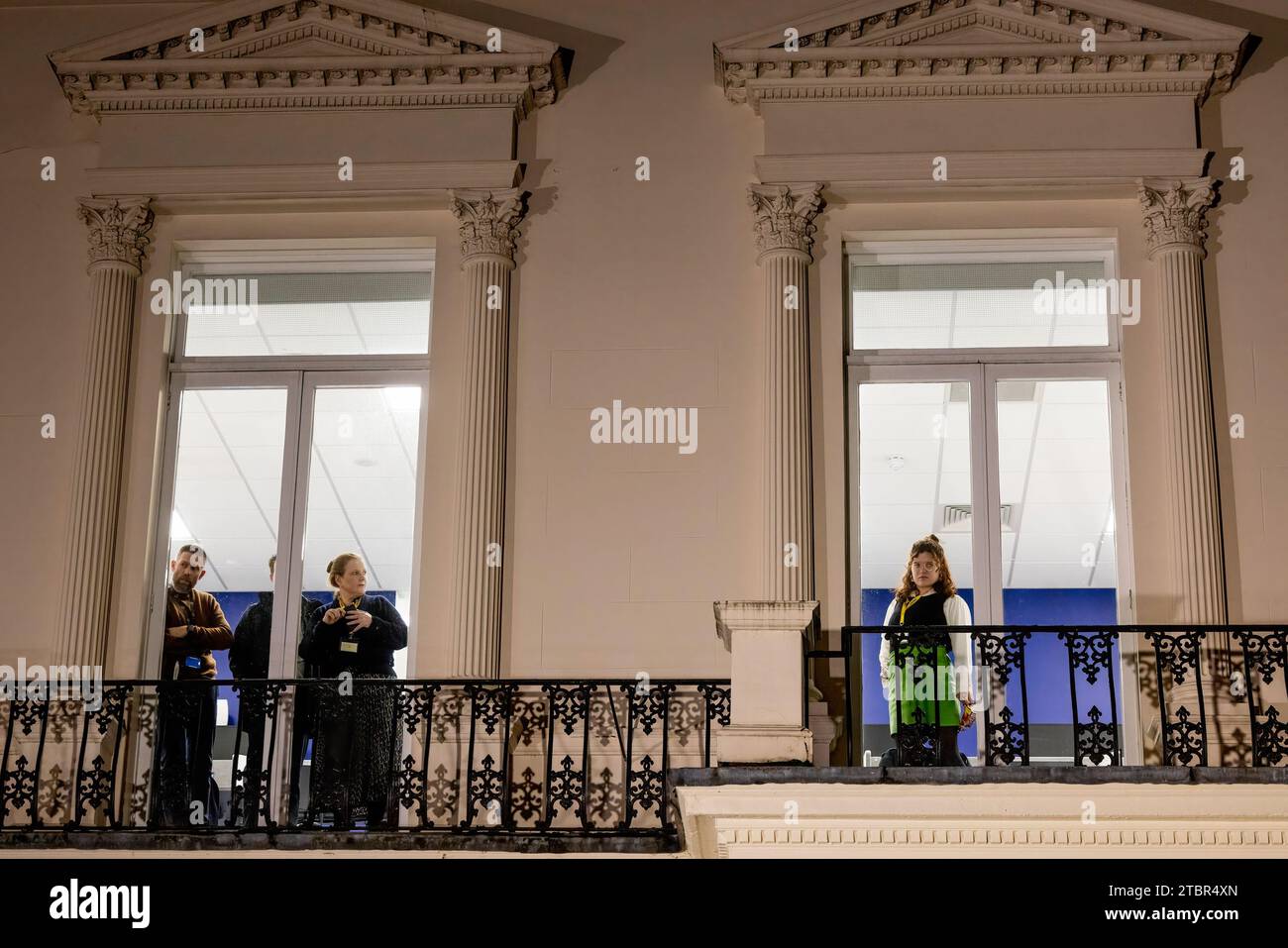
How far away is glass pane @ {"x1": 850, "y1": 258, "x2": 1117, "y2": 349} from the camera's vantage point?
11883mm

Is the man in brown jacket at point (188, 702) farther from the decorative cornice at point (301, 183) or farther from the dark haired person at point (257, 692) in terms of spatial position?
Result: the decorative cornice at point (301, 183)

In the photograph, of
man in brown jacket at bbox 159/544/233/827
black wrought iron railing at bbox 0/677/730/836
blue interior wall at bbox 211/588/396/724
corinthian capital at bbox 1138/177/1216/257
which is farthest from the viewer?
corinthian capital at bbox 1138/177/1216/257

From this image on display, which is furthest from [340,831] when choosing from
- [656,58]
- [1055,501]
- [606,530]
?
[656,58]

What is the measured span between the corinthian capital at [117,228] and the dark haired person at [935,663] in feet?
18.1

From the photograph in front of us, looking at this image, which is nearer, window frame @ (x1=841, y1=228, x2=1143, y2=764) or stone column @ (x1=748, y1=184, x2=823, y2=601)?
stone column @ (x1=748, y1=184, x2=823, y2=601)

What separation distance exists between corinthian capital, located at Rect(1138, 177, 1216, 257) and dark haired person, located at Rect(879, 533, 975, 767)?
2.79 m

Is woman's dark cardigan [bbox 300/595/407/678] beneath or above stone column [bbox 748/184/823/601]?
beneath

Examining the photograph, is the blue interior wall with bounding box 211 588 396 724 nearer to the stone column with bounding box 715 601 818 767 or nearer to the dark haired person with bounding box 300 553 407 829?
the dark haired person with bounding box 300 553 407 829

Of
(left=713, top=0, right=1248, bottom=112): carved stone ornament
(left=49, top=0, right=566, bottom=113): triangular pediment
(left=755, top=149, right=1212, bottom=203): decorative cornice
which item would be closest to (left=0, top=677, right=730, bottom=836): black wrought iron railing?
(left=755, top=149, right=1212, bottom=203): decorative cornice

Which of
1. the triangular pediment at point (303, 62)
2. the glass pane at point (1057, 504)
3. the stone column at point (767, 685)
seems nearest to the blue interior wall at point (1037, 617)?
the glass pane at point (1057, 504)

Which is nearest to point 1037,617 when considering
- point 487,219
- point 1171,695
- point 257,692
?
point 1171,695

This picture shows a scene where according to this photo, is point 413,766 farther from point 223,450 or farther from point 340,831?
point 223,450

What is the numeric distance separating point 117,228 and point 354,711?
380 centimetres

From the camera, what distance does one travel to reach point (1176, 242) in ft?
38.0
